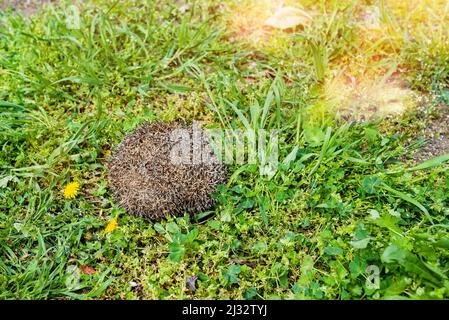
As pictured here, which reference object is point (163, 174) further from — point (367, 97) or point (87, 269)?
point (367, 97)

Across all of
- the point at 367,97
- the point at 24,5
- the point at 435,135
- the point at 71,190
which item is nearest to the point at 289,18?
the point at 367,97

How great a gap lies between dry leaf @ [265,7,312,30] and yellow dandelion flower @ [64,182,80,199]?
242 cm

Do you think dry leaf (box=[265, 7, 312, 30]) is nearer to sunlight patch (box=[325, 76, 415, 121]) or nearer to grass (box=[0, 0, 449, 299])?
grass (box=[0, 0, 449, 299])

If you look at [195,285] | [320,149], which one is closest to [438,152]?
[320,149]

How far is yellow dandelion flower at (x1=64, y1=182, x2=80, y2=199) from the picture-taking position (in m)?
3.45

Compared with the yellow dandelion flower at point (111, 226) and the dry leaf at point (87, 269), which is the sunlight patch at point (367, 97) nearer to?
the yellow dandelion flower at point (111, 226)

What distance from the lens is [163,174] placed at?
3.14 m

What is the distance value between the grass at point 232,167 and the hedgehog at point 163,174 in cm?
11

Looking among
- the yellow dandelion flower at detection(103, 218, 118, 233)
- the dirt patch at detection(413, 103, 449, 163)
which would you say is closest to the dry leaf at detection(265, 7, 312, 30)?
the dirt patch at detection(413, 103, 449, 163)

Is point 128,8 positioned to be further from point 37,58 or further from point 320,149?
point 320,149

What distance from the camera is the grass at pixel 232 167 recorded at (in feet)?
9.78

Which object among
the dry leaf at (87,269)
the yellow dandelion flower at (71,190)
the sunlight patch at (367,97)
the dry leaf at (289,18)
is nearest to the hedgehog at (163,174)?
the yellow dandelion flower at (71,190)

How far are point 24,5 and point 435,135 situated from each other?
14.0ft

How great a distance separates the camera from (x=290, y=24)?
4496 millimetres
